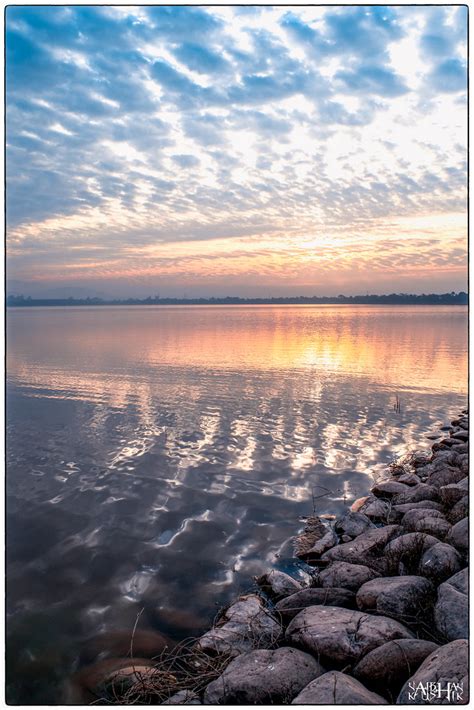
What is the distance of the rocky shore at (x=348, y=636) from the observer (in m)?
3.63

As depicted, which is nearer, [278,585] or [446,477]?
[278,585]

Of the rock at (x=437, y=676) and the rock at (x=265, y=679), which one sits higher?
the rock at (x=437, y=676)

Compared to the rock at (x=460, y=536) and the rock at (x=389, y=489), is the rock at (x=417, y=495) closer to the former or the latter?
the rock at (x=389, y=489)

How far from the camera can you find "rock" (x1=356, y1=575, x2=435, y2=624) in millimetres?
4438

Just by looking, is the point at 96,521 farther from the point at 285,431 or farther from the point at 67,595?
the point at 285,431

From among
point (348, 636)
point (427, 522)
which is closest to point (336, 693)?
point (348, 636)

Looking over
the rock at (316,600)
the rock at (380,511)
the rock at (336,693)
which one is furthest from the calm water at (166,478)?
the rock at (336,693)

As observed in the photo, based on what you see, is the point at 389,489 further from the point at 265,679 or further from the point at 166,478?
the point at 265,679

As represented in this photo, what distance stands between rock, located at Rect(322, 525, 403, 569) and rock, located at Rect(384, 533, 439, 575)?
22 centimetres

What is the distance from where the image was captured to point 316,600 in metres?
4.93

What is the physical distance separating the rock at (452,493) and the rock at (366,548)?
1.00m

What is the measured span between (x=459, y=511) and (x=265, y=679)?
137 inches

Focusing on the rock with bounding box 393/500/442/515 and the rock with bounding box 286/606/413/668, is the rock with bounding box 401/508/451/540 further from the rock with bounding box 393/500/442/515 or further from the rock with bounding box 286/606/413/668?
the rock with bounding box 286/606/413/668

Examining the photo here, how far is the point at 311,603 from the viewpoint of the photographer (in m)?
4.95
